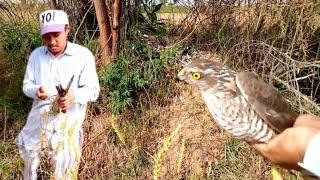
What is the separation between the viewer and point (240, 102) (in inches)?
107

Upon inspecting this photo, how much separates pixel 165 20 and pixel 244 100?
338 cm

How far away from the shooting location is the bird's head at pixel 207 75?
9.07 ft

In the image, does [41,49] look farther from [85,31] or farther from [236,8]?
[236,8]

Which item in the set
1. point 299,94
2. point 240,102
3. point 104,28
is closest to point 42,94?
point 240,102

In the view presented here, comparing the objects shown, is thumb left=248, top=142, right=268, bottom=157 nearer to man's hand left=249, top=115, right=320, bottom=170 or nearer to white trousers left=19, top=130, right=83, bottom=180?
man's hand left=249, top=115, right=320, bottom=170

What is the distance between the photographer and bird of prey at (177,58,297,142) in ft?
8.68

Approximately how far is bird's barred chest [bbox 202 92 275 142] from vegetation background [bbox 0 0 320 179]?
6.54 ft

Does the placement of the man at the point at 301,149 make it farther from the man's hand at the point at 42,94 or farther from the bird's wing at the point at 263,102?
the man's hand at the point at 42,94

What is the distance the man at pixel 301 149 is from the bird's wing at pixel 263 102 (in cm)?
51

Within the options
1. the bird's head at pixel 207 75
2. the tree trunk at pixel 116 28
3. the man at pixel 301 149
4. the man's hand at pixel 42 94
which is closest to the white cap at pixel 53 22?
the man's hand at pixel 42 94

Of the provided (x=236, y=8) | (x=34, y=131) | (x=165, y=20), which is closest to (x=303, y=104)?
(x=236, y=8)

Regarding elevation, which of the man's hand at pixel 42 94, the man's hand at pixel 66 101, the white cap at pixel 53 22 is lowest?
the man's hand at pixel 66 101

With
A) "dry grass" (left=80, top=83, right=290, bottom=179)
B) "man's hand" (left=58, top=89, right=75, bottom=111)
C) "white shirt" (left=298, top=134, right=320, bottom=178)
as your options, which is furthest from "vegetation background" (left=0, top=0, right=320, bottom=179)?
"white shirt" (left=298, top=134, right=320, bottom=178)

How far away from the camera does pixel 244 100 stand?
9.06 ft
